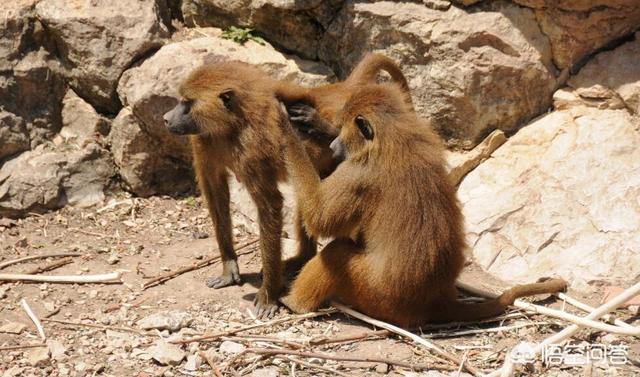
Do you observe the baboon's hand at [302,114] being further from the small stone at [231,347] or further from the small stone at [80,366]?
the small stone at [80,366]

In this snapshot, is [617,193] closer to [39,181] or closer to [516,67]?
[516,67]

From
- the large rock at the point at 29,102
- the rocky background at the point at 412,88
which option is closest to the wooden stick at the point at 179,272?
the rocky background at the point at 412,88

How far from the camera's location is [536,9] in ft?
25.4

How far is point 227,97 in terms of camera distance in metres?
6.18

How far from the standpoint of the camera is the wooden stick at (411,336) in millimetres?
5613

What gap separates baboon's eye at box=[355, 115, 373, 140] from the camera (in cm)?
581

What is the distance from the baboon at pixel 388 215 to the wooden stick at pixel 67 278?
2.00 m

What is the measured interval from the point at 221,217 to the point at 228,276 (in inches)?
21.0

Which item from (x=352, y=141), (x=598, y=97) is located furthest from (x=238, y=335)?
(x=598, y=97)

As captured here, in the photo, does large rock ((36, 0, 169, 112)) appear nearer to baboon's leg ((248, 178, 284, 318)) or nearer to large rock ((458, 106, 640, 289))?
baboon's leg ((248, 178, 284, 318))

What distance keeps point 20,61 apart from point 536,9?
5265 mm

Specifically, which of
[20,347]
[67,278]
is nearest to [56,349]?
[20,347]

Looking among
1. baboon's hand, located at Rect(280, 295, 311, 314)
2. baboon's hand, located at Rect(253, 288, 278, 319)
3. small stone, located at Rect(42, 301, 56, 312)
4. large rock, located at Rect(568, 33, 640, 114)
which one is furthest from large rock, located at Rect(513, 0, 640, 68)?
small stone, located at Rect(42, 301, 56, 312)

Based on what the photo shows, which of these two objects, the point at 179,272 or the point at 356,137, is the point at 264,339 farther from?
the point at 356,137
